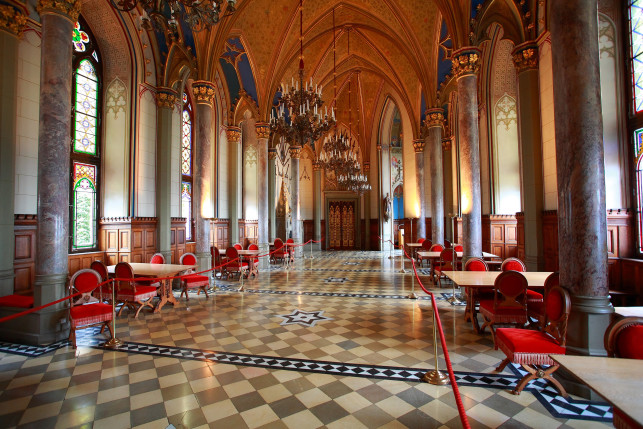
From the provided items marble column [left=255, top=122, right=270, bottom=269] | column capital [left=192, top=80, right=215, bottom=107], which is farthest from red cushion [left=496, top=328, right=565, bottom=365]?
marble column [left=255, top=122, right=270, bottom=269]

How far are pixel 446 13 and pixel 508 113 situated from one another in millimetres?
4268

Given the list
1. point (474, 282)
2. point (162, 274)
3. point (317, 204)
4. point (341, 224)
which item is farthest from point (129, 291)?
point (341, 224)

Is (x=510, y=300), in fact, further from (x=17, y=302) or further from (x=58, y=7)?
(x=58, y=7)

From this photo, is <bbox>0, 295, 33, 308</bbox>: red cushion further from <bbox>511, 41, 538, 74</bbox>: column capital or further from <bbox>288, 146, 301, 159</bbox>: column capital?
<bbox>288, 146, 301, 159</bbox>: column capital

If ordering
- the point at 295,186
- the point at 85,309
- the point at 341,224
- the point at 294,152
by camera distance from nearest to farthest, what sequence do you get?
the point at 85,309
the point at 294,152
the point at 295,186
the point at 341,224

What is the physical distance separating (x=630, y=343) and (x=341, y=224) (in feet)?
68.2

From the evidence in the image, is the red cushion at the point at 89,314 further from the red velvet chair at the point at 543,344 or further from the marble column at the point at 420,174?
the marble column at the point at 420,174

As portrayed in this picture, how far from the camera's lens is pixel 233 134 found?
13.9 m

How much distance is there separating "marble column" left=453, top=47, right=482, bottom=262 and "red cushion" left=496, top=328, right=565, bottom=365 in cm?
412

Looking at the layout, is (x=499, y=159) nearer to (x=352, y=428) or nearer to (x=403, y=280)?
(x=403, y=280)

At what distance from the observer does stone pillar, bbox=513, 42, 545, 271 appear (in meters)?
7.57

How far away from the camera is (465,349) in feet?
14.5

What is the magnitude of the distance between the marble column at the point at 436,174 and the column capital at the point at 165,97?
9.18 metres

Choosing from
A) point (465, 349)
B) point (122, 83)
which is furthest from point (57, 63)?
point (465, 349)
